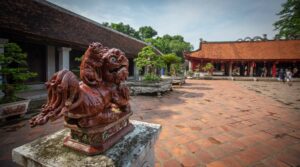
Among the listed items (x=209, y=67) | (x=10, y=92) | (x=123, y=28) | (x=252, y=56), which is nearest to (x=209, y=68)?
(x=209, y=67)

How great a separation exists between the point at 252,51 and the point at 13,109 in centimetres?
2706

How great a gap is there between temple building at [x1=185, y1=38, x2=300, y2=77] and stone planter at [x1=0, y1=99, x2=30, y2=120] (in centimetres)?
2132

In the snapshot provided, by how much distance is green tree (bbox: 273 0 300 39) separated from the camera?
25.4m

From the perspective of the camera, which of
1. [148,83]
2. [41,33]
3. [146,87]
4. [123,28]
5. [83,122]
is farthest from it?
[123,28]

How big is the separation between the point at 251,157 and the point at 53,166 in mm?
2923

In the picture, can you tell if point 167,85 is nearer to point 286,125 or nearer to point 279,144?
point 286,125

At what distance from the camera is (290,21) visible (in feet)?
88.2

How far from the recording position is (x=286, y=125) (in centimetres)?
433

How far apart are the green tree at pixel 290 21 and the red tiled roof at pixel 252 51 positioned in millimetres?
4828

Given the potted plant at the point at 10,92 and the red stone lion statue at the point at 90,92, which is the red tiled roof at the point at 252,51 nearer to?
the potted plant at the point at 10,92

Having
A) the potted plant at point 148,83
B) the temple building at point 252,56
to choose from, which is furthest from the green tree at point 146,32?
the potted plant at point 148,83

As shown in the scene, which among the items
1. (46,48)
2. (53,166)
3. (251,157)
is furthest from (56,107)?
(46,48)

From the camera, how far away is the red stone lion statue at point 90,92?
89 cm

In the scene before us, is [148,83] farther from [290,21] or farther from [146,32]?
[146,32]
